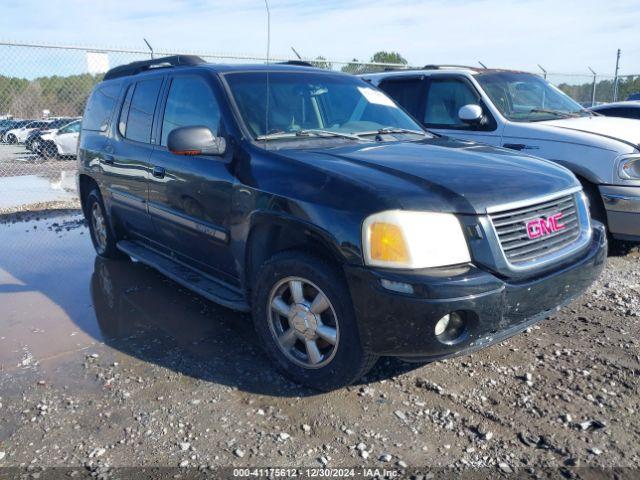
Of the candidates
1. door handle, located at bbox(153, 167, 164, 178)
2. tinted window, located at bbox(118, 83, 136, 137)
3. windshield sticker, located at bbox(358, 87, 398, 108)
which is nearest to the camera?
door handle, located at bbox(153, 167, 164, 178)

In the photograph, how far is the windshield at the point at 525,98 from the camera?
6344mm

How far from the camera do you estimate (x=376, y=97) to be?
4.61 metres

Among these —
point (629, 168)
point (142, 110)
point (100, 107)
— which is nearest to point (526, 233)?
point (629, 168)

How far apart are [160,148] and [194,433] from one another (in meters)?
2.33

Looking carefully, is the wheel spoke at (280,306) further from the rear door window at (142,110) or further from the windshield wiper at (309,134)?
the rear door window at (142,110)

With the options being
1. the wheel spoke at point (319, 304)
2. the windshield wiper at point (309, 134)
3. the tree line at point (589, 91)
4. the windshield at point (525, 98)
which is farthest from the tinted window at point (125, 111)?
the tree line at point (589, 91)

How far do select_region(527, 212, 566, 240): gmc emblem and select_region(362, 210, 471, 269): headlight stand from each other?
473 mm

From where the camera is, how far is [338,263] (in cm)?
298

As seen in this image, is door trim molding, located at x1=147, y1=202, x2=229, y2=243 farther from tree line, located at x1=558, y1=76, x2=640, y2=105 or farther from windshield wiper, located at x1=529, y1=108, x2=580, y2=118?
tree line, located at x1=558, y1=76, x2=640, y2=105

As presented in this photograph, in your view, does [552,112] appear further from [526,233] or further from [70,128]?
[70,128]

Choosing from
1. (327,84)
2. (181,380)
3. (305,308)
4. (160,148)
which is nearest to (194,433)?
(181,380)

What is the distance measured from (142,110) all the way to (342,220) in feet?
8.80

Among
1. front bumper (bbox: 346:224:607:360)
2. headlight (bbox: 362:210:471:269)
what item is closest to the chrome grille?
front bumper (bbox: 346:224:607:360)

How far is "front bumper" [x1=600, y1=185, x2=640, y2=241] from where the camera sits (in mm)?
5148
